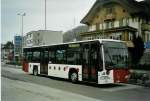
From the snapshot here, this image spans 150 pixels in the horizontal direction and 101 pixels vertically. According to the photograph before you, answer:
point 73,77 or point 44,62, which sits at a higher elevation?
point 44,62

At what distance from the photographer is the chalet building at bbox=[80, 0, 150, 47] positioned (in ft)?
179

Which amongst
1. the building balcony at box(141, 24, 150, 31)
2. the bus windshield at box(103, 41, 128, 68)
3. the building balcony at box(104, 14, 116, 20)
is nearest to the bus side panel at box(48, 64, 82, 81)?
the bus windshield at box(103, 41, 128, 68)

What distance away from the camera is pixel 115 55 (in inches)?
817

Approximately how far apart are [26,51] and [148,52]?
2590 cm

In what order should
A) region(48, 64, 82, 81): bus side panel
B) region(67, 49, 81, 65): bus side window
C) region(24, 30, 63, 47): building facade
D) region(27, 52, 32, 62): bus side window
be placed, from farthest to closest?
1. region(24, 30, 63, 47): building facade
2. region(27, 52, 32, 62): bus side window
3. region(67, 49, 81, 65): bus side window
4. region(48, 64, 82, 81): bus side panel

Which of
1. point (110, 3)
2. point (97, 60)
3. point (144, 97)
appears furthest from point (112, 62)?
point (110, 3)

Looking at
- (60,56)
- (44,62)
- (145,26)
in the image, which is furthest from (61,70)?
(145,26)

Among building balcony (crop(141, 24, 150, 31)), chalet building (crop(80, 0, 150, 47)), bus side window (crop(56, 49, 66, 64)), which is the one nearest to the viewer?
bus side window (crop(56, 49, 66, 64))

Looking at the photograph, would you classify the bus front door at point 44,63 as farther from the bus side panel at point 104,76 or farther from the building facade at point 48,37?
the building facade at point 48,37

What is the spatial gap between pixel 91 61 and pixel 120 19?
123 ft

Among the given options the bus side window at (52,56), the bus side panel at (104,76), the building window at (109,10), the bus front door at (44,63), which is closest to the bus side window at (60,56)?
→ the bus side window at (52,56)

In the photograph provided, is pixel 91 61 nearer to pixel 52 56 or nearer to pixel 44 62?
pixel 52 56

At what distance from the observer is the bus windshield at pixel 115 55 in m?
20.4

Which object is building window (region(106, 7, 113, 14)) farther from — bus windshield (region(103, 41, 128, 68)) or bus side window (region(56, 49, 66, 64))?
bus windshield (region(103, 41, 128, 68))
